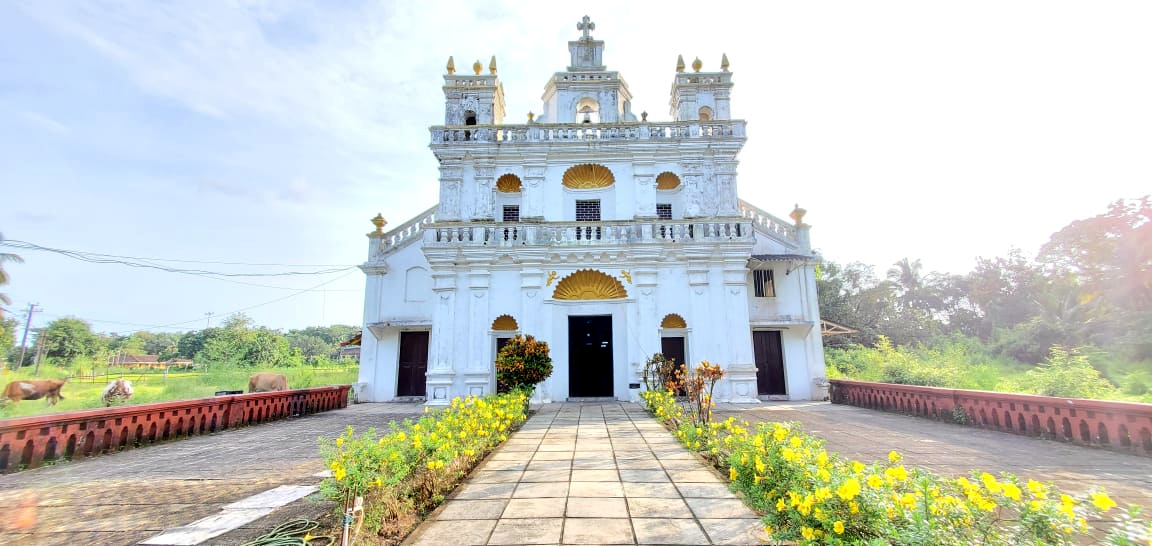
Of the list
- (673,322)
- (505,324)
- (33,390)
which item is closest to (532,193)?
(505,324)

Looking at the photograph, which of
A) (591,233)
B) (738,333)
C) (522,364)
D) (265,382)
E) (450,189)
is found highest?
(450,189)

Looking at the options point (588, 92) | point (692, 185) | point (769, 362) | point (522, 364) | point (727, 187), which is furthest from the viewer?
point (588, 92)

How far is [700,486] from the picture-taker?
14.7 feet

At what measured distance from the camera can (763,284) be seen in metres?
15.5

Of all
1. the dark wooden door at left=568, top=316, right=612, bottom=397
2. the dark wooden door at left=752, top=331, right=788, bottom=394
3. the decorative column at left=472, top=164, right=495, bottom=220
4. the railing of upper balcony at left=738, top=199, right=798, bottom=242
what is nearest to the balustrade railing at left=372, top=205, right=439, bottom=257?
the decorative column at left=472, top=164, right=495, bottom=220

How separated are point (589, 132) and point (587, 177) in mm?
1582

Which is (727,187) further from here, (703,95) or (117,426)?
(117,426)

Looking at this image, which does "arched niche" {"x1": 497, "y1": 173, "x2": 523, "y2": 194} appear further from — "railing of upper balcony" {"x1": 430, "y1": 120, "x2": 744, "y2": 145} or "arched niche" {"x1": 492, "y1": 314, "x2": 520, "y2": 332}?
"arched niche" {"x1": 492, "y1": 314, "x2": 520, "y2": 332}

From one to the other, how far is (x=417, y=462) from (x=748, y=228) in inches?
487

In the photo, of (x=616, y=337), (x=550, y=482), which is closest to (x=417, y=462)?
(x=550, y=482)

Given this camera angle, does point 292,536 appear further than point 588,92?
No

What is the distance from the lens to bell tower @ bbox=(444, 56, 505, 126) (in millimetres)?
16453

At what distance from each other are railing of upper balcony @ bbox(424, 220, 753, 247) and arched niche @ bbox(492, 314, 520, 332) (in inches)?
90.9

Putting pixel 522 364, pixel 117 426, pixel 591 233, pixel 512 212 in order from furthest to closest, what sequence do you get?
pixel 512 212 → pixel 591 233 → pixel 522 364 → pixel 117 426
